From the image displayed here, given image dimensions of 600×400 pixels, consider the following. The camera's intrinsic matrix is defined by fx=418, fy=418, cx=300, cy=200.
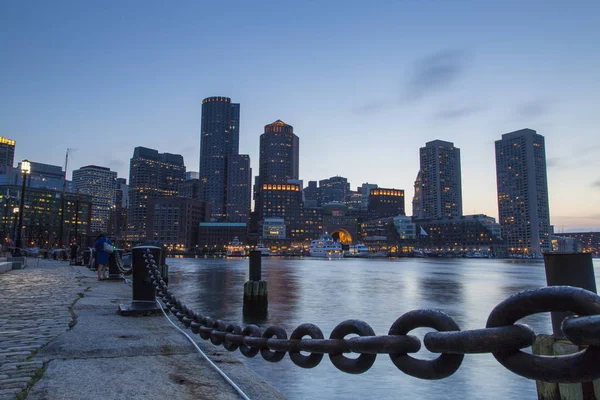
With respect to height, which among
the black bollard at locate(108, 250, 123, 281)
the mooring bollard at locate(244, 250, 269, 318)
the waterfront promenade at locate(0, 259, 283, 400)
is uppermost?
the black bollard at locate(108, 250, 123, 281)

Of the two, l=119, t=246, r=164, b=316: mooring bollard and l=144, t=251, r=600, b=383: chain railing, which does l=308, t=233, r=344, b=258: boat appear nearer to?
l=119, t=246, r=164, b=316: mooring bollard

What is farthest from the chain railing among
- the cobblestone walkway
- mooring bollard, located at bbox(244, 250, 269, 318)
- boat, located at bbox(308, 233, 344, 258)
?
boat, located at bbox(308, 233, 344, 258)

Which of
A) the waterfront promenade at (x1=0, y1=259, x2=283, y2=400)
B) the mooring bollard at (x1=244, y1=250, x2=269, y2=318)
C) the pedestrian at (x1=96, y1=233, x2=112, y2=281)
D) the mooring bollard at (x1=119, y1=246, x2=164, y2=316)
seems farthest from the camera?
the mooring bollard at (x1=244, y1=250, x2=269, y2=318)

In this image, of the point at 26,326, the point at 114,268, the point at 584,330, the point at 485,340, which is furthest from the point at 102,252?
the point at 584,330

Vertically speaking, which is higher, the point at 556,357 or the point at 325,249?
the point at 556,357

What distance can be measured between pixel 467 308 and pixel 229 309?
15731mm

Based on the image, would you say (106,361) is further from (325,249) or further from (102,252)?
(325,249)

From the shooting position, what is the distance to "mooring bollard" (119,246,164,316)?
31.2 ft

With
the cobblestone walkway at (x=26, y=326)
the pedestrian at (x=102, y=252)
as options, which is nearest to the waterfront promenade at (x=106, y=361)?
the cobblestone walkway at (x=26, y=326)

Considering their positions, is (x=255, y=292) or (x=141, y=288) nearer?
(x=141, y=288)

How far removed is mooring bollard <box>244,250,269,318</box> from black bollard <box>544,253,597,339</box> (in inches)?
822

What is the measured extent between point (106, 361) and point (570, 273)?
18.1 ft

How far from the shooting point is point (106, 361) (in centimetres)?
564

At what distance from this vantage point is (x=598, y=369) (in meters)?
1.44
